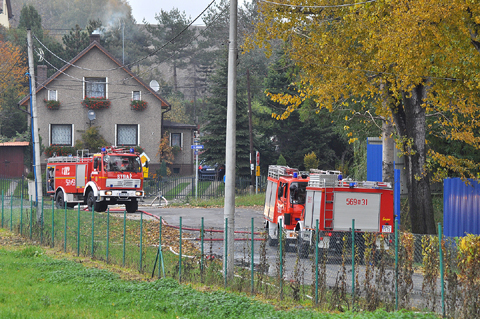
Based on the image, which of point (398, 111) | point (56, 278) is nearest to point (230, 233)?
point (56, 278)

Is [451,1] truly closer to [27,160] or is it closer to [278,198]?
[278,198]

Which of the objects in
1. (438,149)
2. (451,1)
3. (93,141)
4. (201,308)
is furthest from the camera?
(93,141)

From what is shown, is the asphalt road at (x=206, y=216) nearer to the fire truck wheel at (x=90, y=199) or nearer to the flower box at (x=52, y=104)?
the fire truck wheel at (x=90, y=199)

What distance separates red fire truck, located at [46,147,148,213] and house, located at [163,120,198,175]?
23695 millimetres

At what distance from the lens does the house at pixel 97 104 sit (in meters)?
46.7

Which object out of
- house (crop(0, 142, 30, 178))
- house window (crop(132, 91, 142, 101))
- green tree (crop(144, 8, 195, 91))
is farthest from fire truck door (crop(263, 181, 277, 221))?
green tree (crop(144, 8, 195, 91))

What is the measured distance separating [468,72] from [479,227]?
242 inches

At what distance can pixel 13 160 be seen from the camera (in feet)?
165

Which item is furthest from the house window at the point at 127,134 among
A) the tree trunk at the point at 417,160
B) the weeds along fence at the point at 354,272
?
the tree trunk at the point at 417,160

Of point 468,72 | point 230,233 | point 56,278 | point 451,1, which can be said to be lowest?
point 56,278

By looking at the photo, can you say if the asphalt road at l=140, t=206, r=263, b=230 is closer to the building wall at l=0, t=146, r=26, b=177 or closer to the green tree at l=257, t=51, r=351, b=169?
the green tree at l=257, t=51, r=351, b=169

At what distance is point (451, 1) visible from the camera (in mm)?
15086

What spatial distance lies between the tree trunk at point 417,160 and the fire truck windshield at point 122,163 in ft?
43.7

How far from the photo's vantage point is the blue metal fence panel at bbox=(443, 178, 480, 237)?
19734 millimetres
